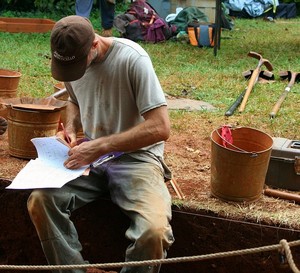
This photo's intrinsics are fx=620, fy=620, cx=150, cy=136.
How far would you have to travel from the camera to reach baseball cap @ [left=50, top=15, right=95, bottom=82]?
145 inches

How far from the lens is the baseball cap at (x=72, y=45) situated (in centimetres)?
369

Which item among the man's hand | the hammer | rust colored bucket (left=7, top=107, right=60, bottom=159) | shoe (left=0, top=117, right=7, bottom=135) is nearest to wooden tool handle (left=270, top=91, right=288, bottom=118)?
the hammer

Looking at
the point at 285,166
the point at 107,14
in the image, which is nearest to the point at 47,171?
the point at 285,166

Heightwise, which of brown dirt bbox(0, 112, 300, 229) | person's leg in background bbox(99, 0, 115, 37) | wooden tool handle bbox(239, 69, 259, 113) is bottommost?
person's leg in background bbox(99, 0, 115, 37)

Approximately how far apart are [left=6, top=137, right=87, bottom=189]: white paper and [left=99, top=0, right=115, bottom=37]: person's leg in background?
25.3ft

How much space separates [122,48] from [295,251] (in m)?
1.86

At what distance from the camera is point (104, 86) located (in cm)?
398

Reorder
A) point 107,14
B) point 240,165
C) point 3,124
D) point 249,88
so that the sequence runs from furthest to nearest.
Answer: point 107,14 < point 249,88 < point 3,124 < point 240,165

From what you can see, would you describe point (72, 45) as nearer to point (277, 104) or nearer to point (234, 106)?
point (234, 106)

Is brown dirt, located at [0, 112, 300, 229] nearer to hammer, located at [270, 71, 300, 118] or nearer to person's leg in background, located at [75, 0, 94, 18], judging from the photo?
hammer, located at [270, 71, 300, 118]

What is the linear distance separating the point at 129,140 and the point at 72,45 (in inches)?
26.4

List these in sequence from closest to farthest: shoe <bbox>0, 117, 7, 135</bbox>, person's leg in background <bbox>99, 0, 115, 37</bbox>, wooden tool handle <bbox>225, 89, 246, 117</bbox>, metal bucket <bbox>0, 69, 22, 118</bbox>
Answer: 1. shoe <bbox>0, 117, 7, 135</bbox>
2. metal bucket <bbox>0, 69, 22, 118</bbox>
3. wooden tool handle <bbox>225, 89, 246, 117</bbox>
4. person's leg in background <bbox>99, 0, 115, 37</bbox>

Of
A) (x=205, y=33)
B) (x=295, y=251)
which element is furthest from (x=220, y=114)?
(x=205, y=33)

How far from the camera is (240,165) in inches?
168
